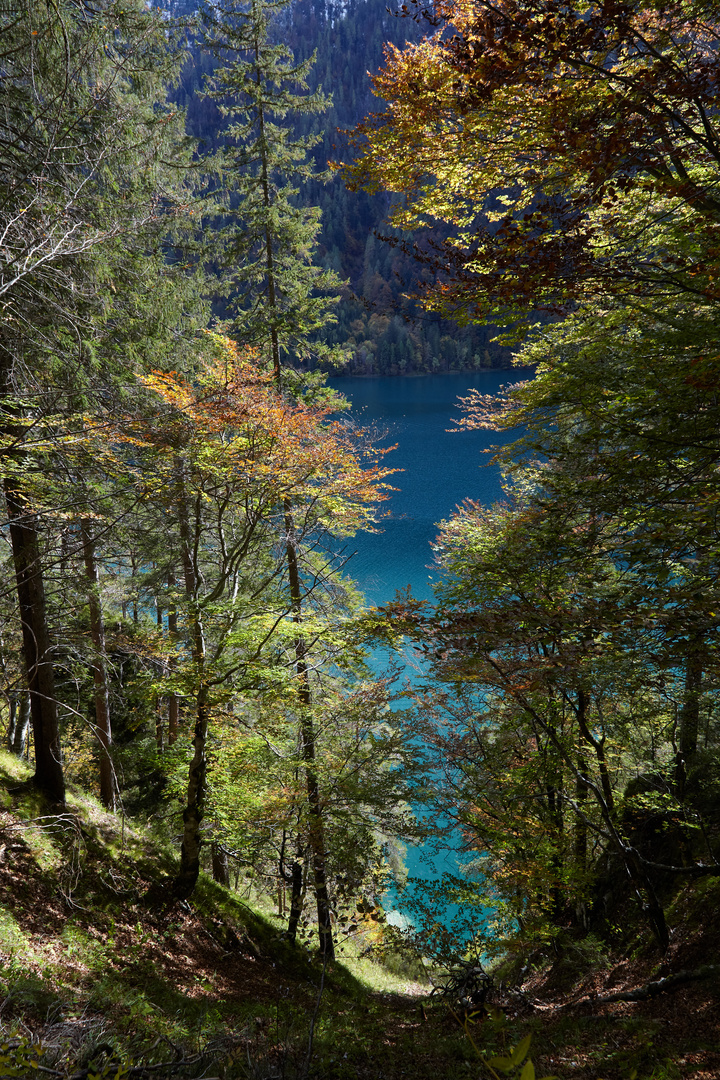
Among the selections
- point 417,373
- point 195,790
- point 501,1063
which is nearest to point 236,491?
point 195,790

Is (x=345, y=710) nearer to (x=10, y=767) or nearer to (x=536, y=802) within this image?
(x=536, y=802)

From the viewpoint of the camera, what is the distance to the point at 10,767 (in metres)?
6.70

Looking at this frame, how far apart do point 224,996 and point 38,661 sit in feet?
13.7

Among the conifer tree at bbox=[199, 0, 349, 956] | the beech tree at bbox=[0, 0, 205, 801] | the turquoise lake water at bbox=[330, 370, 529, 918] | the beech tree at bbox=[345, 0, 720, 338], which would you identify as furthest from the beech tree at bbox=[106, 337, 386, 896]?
the turquoise lake water at bbox=[330, 370, 529, 918]

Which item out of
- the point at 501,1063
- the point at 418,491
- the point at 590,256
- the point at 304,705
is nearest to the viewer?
the point at 501,1063

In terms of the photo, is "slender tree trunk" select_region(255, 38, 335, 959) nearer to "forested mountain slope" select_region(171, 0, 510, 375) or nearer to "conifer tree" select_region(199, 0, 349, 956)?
"conifer tree" select_region(199, 0, 349, 956)

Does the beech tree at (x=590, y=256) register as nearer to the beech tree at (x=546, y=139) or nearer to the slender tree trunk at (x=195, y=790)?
the beech tree at (x=546, y=139)

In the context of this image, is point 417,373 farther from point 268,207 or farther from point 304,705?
point 304,705

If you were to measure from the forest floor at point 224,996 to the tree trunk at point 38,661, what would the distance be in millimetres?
319

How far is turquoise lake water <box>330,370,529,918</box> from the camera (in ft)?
74.5

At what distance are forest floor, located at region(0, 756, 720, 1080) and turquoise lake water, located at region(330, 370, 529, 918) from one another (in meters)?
5.71

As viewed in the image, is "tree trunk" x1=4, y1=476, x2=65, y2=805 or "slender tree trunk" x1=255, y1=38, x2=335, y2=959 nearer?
"tree trunk" x1=4, y1=476, x2=65, y2=805

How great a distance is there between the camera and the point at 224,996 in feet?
19.0

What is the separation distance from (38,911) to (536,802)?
6.82 m
